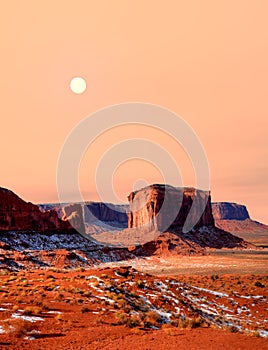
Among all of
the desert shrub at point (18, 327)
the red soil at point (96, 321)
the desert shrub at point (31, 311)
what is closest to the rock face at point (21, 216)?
the red soil at point (96, 321)

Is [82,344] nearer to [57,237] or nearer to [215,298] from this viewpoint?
[215,298]

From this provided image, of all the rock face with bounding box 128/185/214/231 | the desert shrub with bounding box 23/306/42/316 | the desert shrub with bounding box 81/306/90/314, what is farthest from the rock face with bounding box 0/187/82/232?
the desert shrub with bounding box 23/306/42/316

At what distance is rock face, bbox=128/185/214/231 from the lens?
136 metres

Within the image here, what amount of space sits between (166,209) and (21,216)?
78.1 metres

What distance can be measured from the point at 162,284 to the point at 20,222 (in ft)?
182

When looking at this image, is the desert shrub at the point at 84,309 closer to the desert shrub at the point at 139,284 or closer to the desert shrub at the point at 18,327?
the desert shrub at the point at 18,327

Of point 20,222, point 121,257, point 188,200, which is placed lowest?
point 121,257

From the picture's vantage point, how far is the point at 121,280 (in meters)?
25.4

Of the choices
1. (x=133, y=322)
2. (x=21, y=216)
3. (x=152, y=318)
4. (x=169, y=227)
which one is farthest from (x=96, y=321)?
(x=169, y=227)

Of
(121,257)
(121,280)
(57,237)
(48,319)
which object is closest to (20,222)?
(57,237)

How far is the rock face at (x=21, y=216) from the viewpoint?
71250 mm

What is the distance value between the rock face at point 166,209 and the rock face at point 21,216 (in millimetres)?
58911

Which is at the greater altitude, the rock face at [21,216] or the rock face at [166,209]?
the rock face at [166,209]

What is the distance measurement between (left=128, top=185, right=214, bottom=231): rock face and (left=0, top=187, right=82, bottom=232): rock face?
5891 centimetres
